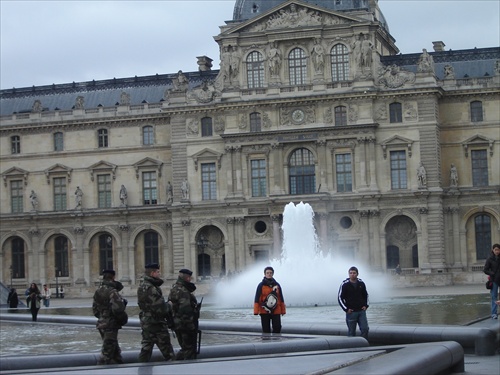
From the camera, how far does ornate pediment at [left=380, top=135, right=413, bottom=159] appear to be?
254 ft

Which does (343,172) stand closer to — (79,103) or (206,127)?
(206,127)

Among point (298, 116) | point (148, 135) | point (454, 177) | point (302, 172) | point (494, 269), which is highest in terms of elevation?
point (298, 116)

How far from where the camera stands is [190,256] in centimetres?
8056

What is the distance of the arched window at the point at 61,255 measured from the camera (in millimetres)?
86562

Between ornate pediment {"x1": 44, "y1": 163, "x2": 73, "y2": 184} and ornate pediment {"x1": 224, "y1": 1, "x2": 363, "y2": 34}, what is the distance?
18875mm

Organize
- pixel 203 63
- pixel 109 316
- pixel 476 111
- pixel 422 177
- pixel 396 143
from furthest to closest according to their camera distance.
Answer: pixel 203 63 < pixel 476 111 < pixel 396 143 < pixel 422 177 < pixel 109 316

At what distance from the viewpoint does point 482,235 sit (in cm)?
7762

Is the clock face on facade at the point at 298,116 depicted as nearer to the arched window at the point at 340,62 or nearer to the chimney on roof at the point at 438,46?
the arched window at the point at 340,62

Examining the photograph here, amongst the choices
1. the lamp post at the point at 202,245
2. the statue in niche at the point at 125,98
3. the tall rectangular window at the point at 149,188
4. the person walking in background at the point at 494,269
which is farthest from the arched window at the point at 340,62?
the person walking in background at the point at 494,269

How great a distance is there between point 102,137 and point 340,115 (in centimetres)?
1971

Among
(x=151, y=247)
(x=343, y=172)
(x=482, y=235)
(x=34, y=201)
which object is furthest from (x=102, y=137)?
(x=482, y=235)

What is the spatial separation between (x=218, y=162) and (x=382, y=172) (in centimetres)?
1193

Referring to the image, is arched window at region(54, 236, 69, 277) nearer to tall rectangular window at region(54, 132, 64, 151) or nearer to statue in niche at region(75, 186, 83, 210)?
statue in niche at region(75, 186, 83, 210)

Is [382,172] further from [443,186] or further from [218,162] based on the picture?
[218,162]
